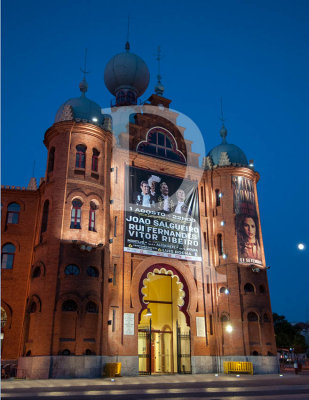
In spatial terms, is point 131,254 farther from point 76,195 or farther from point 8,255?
point 8,255

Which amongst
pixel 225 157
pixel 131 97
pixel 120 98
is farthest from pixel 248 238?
pixel 120 98

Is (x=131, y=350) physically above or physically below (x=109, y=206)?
below

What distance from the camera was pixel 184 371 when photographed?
99.1ft

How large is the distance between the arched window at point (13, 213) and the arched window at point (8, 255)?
199cm

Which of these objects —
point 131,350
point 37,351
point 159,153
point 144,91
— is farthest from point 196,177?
point 37,351

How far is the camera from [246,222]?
3503 cm

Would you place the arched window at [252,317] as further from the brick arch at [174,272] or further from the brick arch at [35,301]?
the brick arch at [35,301]

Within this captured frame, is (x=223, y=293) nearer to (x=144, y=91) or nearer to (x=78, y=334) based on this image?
(x=78, y=334)

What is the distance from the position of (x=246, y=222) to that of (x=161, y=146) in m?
10.2

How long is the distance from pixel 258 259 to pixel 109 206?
14.1m

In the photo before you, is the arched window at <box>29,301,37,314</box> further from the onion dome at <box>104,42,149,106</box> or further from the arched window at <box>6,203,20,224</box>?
the onion dome at <box>104,42,149,106</box>

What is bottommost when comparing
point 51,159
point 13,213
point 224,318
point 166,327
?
point 166,327

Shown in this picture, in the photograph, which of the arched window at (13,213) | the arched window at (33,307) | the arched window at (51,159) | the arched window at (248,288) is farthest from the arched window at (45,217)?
the arched window at (248,288)

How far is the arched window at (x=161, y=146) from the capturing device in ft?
114
